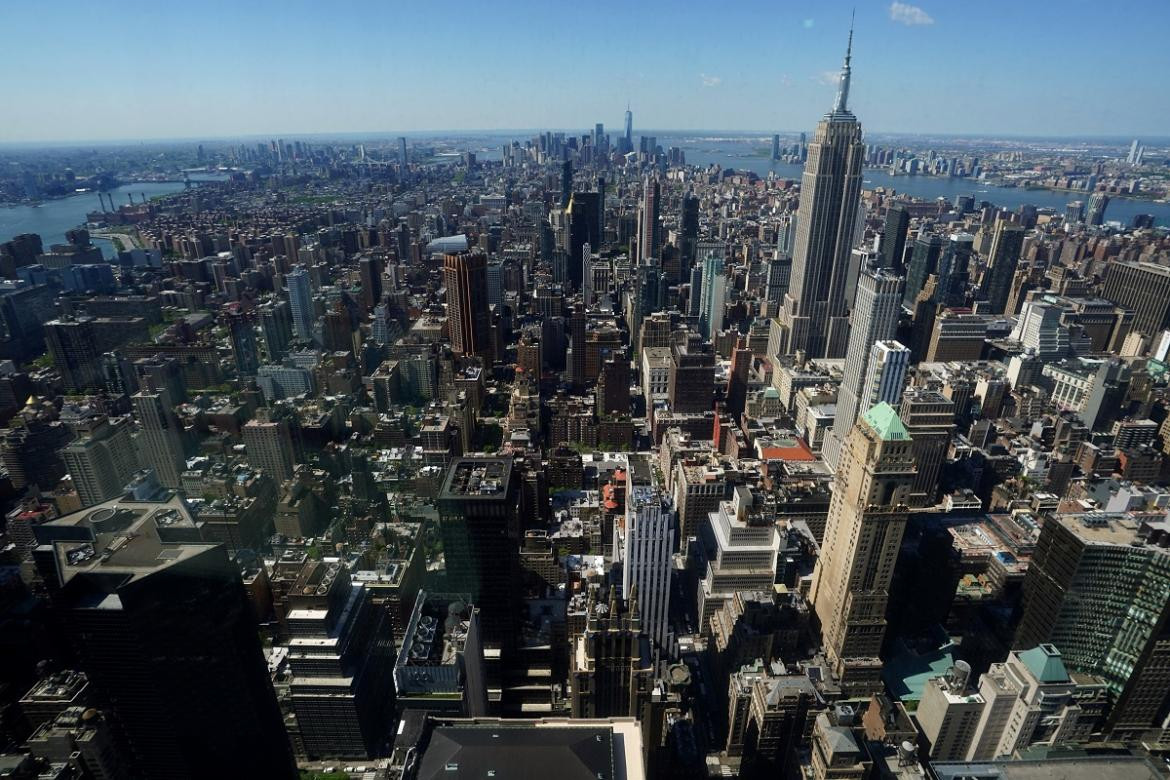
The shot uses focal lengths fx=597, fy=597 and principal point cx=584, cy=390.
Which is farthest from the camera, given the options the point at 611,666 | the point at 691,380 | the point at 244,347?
the point at 244,347

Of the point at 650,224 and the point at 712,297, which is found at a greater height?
the point at 650,224

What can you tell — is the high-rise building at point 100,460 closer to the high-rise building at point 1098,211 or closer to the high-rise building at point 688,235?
the high-rise building at point 688,235

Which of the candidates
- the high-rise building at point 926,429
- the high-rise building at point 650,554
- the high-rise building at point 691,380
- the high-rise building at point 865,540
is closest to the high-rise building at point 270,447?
the high-rise building at point 650,554

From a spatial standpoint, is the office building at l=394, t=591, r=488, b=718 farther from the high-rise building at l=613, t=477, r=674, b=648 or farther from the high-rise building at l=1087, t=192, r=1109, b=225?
the high-rise building at l=1087, t=192, r=1109, b=225

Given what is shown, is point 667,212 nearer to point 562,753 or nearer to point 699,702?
point 699,702

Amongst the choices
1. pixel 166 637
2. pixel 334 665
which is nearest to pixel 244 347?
pixel 334 665

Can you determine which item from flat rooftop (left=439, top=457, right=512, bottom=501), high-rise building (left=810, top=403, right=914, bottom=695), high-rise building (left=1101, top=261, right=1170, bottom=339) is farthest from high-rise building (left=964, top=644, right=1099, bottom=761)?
high-rise building (left=1101, top=261, right=1170, bottom=339)

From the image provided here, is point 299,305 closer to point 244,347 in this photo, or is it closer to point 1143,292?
point 244,347
